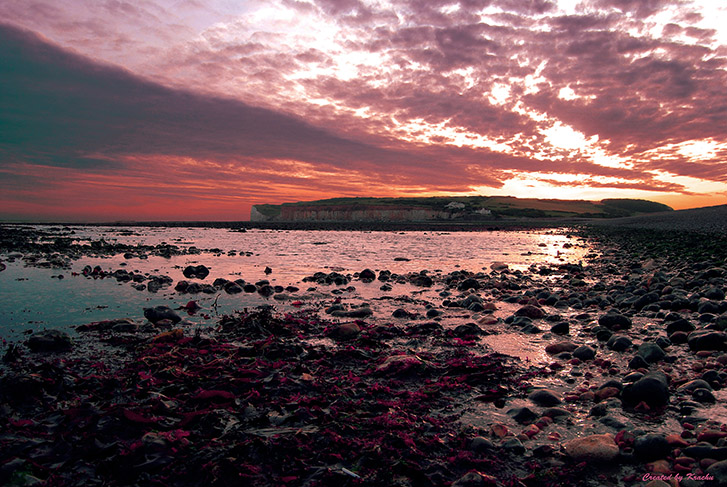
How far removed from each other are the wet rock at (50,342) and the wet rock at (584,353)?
873 centimetres

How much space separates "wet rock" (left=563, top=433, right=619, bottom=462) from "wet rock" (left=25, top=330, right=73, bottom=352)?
25.5 feet

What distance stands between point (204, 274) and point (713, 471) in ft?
51.2

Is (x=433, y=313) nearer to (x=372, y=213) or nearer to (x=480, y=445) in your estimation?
(x=480, y=445)

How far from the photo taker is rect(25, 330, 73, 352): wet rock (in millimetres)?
6656

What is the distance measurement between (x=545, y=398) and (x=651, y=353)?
8.44ft

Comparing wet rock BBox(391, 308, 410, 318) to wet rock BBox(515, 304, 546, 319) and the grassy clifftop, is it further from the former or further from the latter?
the grassy clifftop

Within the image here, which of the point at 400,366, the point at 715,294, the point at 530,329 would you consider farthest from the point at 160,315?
the point at 715,294

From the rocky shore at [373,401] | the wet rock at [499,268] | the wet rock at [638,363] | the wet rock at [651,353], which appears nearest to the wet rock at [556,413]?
the rocky shore at [373,401]

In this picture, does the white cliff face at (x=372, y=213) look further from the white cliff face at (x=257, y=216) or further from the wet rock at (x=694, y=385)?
the wet rock at (x=694, y=385)

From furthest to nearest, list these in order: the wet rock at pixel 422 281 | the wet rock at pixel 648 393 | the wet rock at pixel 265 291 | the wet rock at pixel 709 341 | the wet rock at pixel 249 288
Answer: the wet rock at pixel 422 281 → the wet rock at pixel 249 288 → the wet rock at pixel 265 291 → the wet rock at pixel 709 341 → the wet rock at pixel 648 393

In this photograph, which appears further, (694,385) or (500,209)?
(500,209)

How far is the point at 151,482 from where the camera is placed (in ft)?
10.8

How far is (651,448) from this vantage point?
356cm

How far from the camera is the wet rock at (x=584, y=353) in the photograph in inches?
250
